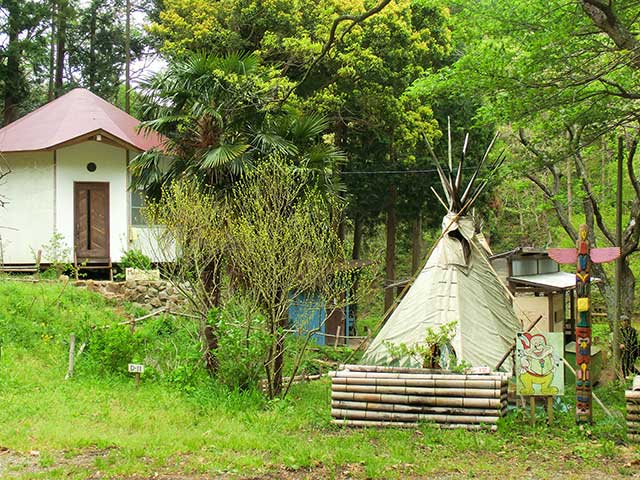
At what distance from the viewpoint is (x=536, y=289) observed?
18.2 metres

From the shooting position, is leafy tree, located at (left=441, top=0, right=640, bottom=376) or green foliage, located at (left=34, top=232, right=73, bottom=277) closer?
leafy tree, located at (left=441, top=0, right=640, bottom=376)

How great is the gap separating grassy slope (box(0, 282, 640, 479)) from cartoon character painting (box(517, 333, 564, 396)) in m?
0.48

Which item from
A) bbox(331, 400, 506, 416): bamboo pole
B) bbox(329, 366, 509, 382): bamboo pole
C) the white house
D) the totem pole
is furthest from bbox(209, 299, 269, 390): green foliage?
the white house

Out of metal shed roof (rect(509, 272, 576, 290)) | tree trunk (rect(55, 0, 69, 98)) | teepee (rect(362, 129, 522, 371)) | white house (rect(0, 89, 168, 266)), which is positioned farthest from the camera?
tree trunk (rect(55, 0, 69, 98))

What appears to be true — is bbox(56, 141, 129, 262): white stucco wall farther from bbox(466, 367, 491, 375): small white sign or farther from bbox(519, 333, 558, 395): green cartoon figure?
bbox(519, 333, 558, 395): green cartoon figure

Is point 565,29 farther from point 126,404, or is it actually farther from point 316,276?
point 126,404

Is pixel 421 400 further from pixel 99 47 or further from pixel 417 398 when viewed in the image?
pixel 99 47

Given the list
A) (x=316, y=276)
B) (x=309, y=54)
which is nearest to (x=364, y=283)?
(x=316, y=276)

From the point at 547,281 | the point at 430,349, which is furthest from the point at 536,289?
the point at 430,349

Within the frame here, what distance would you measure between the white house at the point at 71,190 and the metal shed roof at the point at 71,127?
1.5 inches

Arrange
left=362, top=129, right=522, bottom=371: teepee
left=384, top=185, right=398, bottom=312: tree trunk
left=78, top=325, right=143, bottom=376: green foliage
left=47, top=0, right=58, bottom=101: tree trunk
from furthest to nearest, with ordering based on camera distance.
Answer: left=47, top=0, right=58, bottom=101: tree trunk
left=384, top=185, right=398, bottom=312: tree trunk
left=78, top=325, right=143, bottom=376: green foliage
left=362, top=129, right=522, bottom=371: teepee

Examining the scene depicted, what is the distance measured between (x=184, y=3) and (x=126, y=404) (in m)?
14.4

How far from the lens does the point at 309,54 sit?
2181 centimetres

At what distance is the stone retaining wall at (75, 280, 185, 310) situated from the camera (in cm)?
1972
